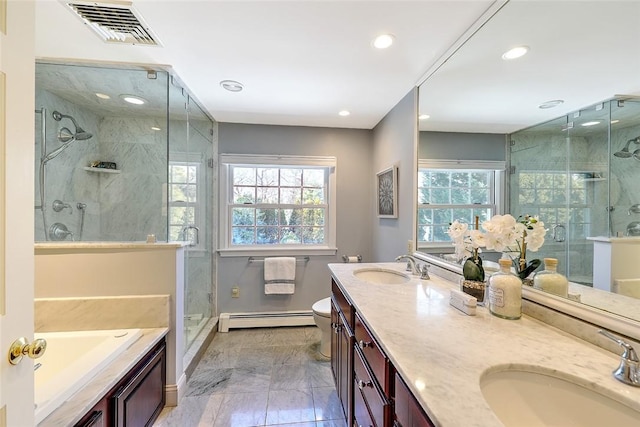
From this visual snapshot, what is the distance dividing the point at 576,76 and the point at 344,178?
2.19 meters

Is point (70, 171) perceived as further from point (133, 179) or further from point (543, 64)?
point (543, 64)

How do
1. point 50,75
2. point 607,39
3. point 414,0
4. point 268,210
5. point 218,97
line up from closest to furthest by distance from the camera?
1. point 607,39
2. point 414,0
3. point 50,75
4. point 218,97
5. point 268,210

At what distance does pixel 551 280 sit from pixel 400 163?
1465 millimetres

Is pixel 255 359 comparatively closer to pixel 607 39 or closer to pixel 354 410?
pixel 354 410

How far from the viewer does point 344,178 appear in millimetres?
3090

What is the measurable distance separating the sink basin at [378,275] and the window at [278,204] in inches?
46.0

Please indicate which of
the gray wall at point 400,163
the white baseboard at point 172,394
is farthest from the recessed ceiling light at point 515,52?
the white baseboard at point 172,394

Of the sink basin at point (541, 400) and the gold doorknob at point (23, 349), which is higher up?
the gold doorknob at point (23, 349)

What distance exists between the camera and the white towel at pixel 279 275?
9.46ft

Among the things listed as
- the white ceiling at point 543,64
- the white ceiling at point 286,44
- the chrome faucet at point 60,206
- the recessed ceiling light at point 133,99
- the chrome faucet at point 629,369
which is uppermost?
the white ceiling at point 286,44

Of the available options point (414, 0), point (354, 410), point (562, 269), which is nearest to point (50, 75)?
point (414, 0)

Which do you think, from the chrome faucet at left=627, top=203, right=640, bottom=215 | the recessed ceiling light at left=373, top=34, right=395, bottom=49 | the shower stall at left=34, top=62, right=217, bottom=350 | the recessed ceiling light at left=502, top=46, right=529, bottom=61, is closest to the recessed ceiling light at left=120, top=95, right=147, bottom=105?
the shower stall at left=34, top=62, right=217, bottom=350

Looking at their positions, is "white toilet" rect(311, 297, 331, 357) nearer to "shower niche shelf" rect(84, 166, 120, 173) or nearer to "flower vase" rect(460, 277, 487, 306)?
"flower vase" rect(460, 277, 487, 306)

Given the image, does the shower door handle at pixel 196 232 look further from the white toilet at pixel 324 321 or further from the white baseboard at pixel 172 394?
the white toilet at pixel 324 321
